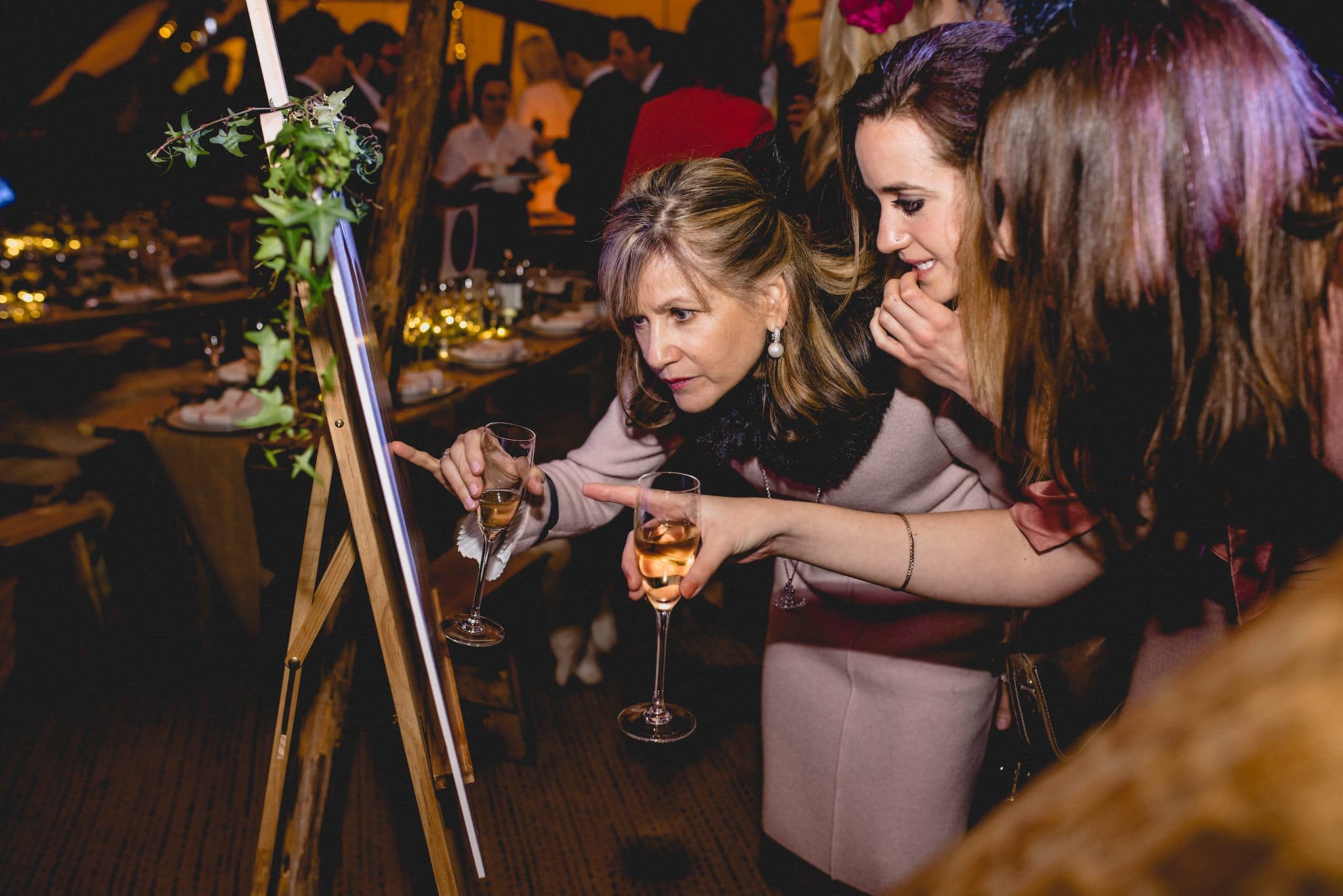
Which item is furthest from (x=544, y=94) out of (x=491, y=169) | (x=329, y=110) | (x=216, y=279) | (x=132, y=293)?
(x=329, y=110)

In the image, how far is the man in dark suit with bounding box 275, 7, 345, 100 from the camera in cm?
520

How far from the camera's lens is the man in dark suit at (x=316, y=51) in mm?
5199

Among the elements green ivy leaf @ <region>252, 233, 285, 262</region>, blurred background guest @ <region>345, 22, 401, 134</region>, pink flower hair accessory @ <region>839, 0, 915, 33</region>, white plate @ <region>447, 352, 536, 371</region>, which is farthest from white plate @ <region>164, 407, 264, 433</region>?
blurred background guest @ <region>345, 22, 401, 134</region>

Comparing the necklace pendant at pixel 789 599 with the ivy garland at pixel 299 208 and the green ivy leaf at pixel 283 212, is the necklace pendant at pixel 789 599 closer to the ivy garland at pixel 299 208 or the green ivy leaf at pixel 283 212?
the ivy garland at pixel 299 208

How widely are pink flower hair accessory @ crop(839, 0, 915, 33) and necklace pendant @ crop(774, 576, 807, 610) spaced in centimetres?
144

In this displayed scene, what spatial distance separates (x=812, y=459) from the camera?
184cm

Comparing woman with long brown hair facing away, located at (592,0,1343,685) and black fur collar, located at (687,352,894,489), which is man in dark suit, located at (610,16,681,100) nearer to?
black fur collar, located at (687,352,894,489)

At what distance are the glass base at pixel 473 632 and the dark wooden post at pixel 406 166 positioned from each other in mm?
1065

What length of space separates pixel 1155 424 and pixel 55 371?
14.4 feet

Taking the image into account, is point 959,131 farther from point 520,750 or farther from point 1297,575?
point 520,750

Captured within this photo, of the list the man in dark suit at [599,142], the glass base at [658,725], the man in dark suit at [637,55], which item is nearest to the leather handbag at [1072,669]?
the glass base at [658,725]

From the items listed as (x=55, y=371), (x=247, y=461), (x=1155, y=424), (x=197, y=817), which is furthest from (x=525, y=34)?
(x=1155, y=424)

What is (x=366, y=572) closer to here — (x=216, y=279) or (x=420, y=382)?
(x=420, y=382)

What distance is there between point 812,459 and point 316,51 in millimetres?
4877
